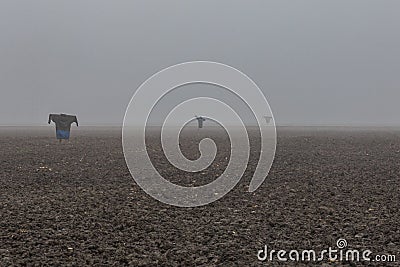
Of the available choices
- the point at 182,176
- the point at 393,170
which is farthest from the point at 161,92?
the point at 393,170

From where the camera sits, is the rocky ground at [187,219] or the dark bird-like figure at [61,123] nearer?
the rocky ground at [187,219]

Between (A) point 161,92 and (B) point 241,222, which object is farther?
(B) point 241,222

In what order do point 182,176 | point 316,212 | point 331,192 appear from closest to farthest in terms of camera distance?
point 316,212
point 331,192
point 182,176

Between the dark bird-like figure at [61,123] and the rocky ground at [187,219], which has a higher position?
the dark bird-like figure at [61,123]

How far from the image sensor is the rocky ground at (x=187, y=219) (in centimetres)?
818

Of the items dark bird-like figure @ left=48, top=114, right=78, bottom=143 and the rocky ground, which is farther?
dark bird-like figure @ left=48, top=114, right=78, bottom=143

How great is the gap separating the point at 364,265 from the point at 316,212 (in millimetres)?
3523

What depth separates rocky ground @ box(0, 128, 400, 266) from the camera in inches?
322

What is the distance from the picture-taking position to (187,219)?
10.6 metres

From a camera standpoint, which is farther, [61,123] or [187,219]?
[61,123]

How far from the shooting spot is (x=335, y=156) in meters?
24.2

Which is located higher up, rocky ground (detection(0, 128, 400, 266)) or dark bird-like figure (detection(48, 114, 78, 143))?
dark bird-like figure (detection(48, 114, 78, 143))

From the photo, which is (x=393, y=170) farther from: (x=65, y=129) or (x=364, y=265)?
(x=65, y=129)

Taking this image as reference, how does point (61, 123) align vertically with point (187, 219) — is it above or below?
above
